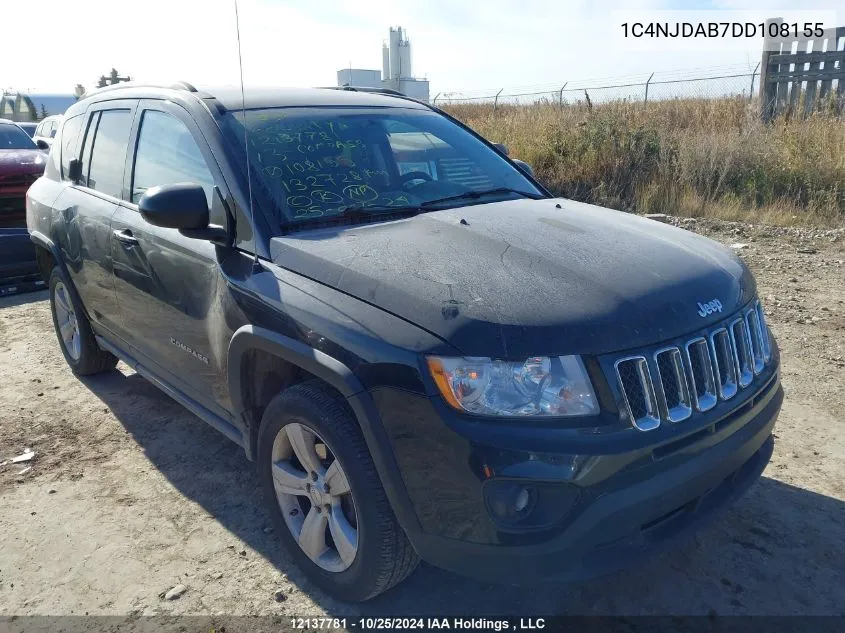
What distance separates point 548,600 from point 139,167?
2.90 metres

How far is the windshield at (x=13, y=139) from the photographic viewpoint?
894 centimetres

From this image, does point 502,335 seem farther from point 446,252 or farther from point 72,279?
point 72,279

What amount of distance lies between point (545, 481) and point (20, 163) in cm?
738

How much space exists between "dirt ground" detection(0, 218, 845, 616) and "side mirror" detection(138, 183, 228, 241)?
1419 millimetres

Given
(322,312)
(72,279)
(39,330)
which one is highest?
(322,312)

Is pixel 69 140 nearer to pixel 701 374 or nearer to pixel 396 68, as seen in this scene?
pixel 701 374

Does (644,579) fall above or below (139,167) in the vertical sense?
below

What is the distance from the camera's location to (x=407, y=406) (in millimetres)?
2082

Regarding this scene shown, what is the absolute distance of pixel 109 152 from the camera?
397 cm

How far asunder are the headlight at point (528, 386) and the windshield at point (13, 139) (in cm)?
888

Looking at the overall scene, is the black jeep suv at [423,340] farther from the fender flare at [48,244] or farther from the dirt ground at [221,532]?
the fender flare at [48,244]

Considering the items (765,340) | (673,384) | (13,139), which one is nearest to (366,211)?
(673,384)

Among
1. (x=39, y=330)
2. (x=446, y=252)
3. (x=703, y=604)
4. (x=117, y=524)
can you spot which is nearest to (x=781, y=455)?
(x=703, y=604)

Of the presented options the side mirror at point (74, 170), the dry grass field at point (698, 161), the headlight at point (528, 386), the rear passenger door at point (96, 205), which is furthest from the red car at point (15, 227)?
the dry grass field at point (698, 161)
